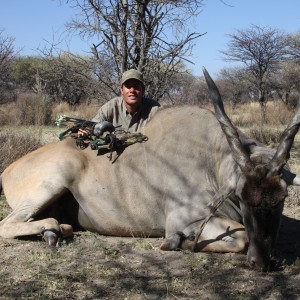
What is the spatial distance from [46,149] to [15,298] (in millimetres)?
2013

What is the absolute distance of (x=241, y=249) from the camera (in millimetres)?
3662

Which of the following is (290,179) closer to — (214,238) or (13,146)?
(214,238)

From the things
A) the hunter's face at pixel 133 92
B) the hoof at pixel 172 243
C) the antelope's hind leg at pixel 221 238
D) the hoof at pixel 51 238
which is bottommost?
the hoof at pixel 51 238

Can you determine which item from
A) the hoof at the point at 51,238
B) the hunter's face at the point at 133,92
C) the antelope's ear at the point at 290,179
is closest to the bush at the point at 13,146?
the hunter's face at the point at 133,92

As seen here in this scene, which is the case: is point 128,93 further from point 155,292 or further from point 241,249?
point 155,292

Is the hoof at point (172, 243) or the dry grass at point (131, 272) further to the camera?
the hoof at point (172, 243)

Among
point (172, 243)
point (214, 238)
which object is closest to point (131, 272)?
point (172, 243)

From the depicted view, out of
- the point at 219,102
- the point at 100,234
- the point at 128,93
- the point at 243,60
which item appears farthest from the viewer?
the point at 243,60

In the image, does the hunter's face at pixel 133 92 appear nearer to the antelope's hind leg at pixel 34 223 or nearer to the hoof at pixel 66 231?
the antelope's hind leg at pixel 34 223

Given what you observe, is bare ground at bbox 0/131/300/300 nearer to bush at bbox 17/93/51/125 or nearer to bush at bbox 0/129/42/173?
bush at bbox 0/129/42/173

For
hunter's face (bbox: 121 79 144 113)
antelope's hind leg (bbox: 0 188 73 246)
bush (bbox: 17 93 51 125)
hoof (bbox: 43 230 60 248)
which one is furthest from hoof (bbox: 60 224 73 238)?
bush (bbox: 17 93 51 125)

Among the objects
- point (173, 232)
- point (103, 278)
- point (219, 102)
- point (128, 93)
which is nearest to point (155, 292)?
point (103, 278)

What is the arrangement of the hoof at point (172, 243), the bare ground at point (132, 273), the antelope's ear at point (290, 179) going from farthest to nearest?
the hoof at point (172, 243) < the antelope's ear at point (290, 179) < the bare ground at point (132, 273)

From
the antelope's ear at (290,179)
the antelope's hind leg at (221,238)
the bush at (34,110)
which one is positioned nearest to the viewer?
the antelope's ear at (290,179)
